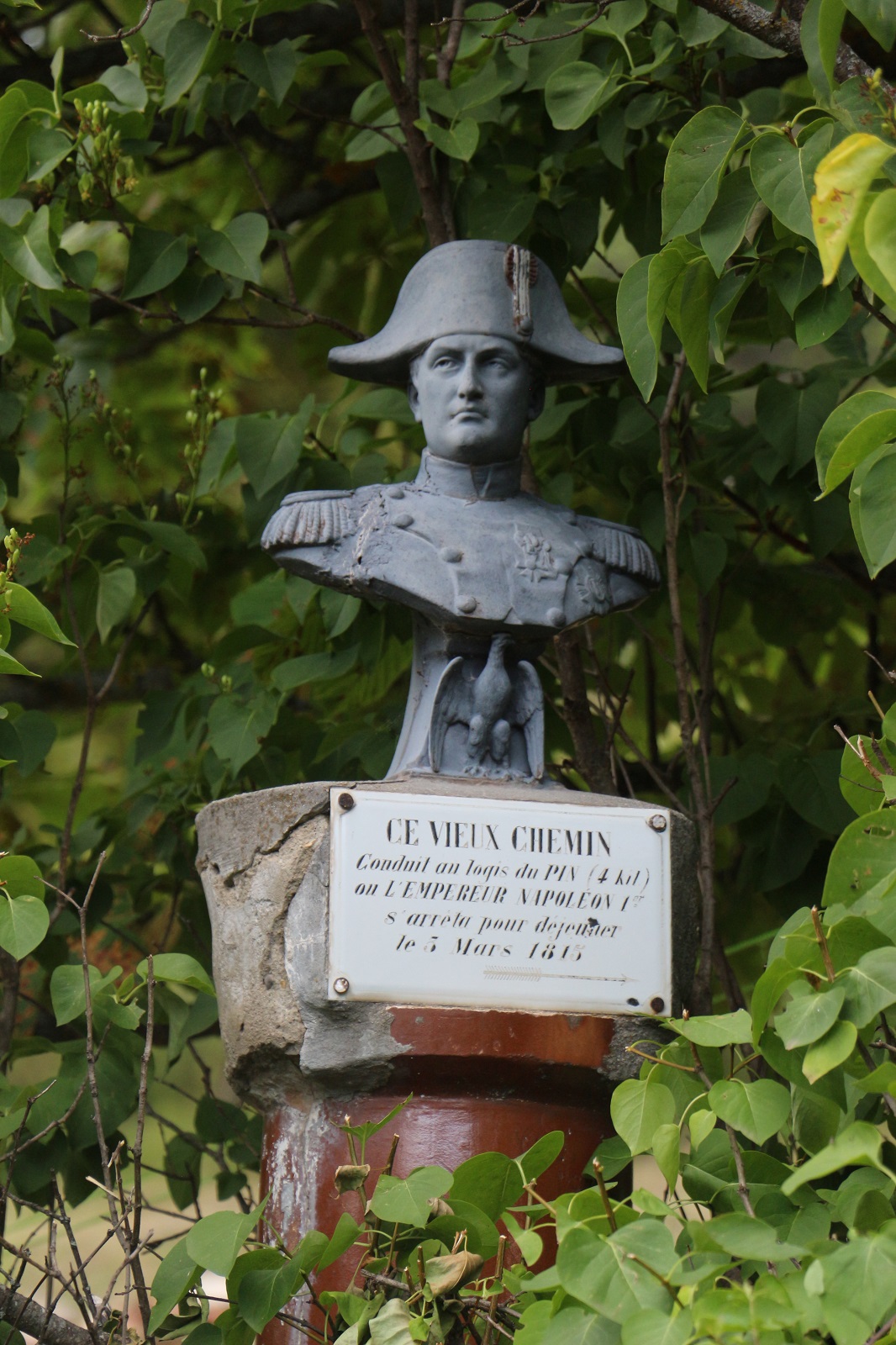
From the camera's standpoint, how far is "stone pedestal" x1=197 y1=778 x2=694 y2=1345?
2305mm

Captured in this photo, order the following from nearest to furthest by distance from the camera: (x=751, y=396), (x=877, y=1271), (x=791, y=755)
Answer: (x=877, y=1271), (x=791, y=755), (x=751, y=396)

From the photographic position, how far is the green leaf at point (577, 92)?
288cm

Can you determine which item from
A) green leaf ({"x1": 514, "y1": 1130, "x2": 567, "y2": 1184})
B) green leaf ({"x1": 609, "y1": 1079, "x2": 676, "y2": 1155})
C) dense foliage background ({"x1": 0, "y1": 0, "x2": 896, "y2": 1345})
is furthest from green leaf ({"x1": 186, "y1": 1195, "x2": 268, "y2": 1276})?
green leaf ({"x1": 609, "y1": 1079, "x2": 676, "y2": 1155})

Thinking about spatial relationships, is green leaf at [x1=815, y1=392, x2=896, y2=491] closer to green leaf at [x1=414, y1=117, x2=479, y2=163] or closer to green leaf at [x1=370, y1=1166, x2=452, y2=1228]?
green leaf at [x1=370, y1=1166, x2=452, y2=1228]

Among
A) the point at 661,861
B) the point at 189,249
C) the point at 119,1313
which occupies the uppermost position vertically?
the point at 189,249

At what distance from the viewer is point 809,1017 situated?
5.44 feet

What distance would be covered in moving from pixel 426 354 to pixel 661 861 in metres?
0.91

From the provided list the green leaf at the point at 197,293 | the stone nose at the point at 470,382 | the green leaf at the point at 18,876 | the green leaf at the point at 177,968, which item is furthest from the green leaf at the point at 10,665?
the green leaf at the point at 197,293

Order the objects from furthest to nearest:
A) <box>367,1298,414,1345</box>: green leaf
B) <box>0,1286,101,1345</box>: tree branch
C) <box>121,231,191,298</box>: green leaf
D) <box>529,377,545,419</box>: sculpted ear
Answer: <box>121,231,191,298</box>: green leaf < <box>529,377,545,419</box>: sculpted ear < <box>0,1286,101,1345</box>: tree branch < <box>367,1298,414,1345</box>: green leaf

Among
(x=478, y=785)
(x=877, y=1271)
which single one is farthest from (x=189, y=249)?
(x=877, y=1271)

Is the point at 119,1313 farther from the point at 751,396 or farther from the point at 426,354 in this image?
the point at 751,396

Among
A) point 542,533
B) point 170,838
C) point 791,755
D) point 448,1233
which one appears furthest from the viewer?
point 170,838

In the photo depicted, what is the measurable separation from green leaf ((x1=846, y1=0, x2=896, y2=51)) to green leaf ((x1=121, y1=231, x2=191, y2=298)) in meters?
1.53

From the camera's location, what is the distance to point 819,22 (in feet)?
6.55
